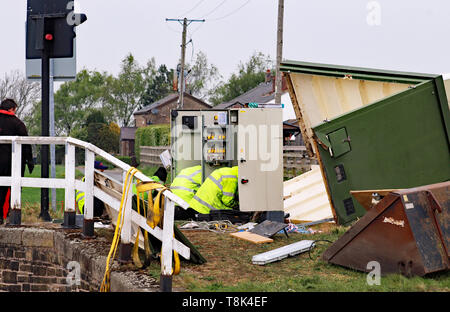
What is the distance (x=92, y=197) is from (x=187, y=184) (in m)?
4.13

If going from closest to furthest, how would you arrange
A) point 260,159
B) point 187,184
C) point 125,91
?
point 260,159, point 187,184, point 125,91

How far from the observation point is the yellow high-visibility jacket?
10070 millimetres

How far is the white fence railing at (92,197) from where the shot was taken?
455 centimetres

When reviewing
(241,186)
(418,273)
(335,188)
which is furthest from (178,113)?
(418,273)

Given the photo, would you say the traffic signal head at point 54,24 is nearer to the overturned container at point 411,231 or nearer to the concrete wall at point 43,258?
the concrete wall at point 43,258

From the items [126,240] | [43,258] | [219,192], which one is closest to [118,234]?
[126,240]

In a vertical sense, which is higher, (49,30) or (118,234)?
(49,30)

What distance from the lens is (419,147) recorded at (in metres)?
7.21

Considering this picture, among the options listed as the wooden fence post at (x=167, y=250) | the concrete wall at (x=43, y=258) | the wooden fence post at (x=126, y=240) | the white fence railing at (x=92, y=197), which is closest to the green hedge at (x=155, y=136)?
the white fence railing at (x=92, y=197)

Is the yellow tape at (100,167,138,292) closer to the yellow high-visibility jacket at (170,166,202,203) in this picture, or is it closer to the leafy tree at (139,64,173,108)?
the yellow high-visibility jacket at (170,166,202,203)

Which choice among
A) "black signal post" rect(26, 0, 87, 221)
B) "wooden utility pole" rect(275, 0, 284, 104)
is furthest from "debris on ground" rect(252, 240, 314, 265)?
"wooden utility pole" rect(275, 0, 284, 104)

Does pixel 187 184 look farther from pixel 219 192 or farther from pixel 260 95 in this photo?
pixel 260 95

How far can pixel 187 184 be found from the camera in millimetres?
10297

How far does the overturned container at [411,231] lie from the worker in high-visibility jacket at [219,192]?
4.35 m
